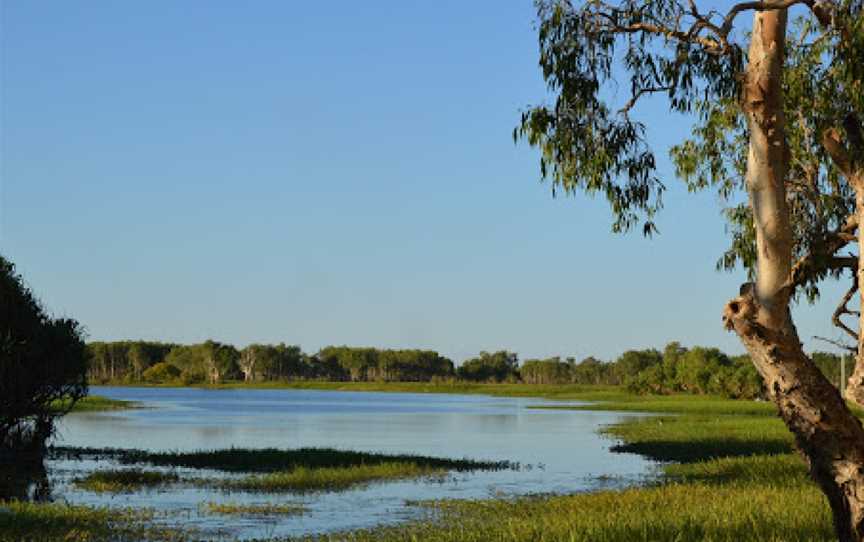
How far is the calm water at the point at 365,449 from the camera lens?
80.4ft

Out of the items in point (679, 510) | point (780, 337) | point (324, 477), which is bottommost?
point (324, 477)

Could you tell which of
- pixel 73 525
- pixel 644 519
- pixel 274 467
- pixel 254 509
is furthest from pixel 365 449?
pixel 644 519

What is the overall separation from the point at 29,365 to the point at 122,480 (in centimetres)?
563

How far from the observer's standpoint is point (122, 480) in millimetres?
30438

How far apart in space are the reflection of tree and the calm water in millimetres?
449

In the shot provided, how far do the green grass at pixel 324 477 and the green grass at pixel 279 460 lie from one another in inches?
39.4

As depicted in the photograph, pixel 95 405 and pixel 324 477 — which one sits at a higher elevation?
pixel 95 405

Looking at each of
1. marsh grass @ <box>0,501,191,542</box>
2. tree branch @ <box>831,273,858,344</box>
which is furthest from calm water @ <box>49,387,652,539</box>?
tree branch @ <box>831,273,858,344</box>

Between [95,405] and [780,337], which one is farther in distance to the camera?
[95,405]

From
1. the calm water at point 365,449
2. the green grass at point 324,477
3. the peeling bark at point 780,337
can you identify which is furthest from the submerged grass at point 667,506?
the calm water at point 365,449

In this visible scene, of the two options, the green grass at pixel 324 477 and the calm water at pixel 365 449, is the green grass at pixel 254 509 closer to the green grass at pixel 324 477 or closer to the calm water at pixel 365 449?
the calm water at pixel 365 449

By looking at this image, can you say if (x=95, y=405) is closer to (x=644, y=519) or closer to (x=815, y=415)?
(x=644, y=519)

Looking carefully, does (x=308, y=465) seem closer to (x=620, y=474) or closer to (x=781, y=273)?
(x=620, y=474)

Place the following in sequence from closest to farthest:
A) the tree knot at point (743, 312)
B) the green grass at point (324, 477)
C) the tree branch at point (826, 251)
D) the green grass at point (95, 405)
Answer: the tree knot at point (743, 312) → the tree branch at point (826, 251) → the green grass at point (324, 477) → the green grass at point (95, 405)
